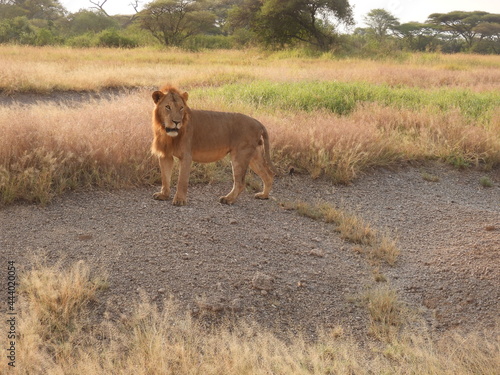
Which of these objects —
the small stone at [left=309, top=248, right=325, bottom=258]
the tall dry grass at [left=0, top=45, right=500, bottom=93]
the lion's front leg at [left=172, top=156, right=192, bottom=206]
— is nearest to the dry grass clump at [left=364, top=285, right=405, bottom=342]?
the small stone at [left=309, top=248, right=325, bottom=258]

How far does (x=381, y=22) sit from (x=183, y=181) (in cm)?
4083

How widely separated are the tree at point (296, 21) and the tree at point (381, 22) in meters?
12.9

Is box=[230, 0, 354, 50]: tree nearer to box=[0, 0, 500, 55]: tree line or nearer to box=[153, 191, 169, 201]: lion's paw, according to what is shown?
→ box=[0, 0, 500, 55]: tree line

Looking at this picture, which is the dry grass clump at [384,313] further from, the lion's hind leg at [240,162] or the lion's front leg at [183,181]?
the lion's front leg at [183,181]

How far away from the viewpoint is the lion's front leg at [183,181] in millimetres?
5344

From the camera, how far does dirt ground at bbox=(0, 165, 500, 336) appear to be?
14.1 ft

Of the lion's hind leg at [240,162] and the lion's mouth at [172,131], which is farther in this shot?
the lion's hind leg at [240,162]

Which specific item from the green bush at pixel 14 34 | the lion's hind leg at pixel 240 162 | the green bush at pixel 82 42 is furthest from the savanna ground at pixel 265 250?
the green bush at pixel 14 34

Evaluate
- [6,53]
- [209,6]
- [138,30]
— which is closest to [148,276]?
[6,53]

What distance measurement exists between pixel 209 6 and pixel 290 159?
44.4 m

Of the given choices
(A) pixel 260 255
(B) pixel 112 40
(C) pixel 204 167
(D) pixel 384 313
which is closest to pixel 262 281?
(A) pixel 260 255

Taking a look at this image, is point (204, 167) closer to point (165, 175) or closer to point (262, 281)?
point (165, 175)

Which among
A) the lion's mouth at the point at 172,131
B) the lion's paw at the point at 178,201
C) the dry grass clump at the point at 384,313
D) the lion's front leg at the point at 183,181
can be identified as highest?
the lion's mouth at the point at 172,131

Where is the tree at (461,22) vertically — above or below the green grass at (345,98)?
above
